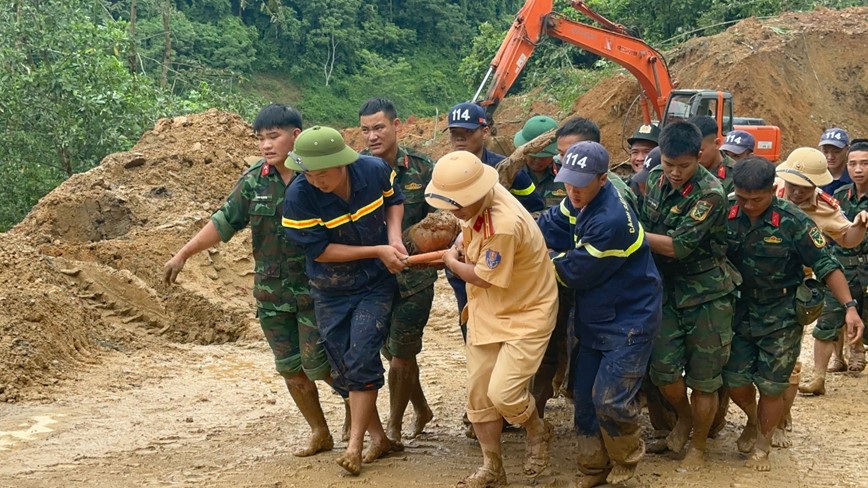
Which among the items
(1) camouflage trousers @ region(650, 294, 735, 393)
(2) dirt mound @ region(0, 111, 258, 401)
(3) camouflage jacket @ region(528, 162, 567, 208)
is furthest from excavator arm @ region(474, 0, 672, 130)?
(1) camouflage trousers @ region(650, 294, 735, 393)

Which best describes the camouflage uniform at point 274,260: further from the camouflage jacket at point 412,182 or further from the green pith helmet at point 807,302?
the green pith helmet at point 807,302

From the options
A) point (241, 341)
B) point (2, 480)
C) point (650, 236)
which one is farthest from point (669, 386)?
point (241, 341)

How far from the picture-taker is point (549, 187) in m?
6.52

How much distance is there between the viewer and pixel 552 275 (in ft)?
16.3

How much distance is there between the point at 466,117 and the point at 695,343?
6.68 ft

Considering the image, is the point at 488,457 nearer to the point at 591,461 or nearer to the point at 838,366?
the point at 591,461

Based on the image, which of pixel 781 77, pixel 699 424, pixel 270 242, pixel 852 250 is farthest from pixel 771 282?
pixel 781 77

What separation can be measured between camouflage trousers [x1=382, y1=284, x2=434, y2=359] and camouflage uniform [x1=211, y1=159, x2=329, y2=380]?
1.63ft

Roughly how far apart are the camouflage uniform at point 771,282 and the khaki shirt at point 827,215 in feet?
2.14

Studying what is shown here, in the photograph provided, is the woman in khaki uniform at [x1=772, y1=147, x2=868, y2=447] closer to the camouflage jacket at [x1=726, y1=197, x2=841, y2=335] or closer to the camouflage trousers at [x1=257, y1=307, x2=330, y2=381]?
the camouflage jacket at [x1=726, y1=197, x2=841, y2=335]

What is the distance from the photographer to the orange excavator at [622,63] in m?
15.5

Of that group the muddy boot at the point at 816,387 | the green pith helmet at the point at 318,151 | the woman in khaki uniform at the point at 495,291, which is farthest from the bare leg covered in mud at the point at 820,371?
the green pith helmet at the point at 318,151

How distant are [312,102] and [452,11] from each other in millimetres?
7598

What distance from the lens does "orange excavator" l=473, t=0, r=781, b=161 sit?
1547 centimetres
